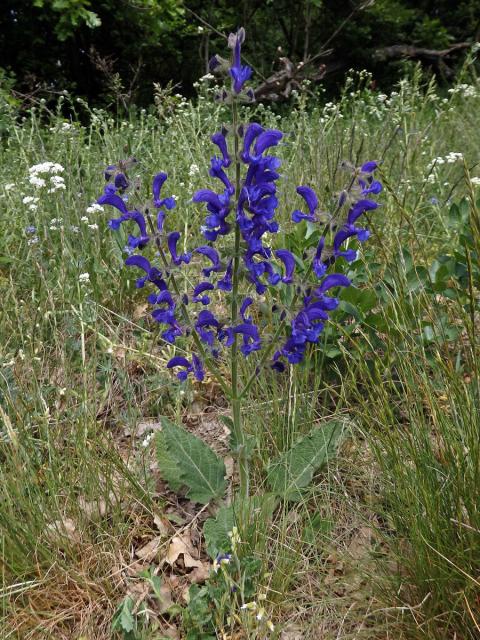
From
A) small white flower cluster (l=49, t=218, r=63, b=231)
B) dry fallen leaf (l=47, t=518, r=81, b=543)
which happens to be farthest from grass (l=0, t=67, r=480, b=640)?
small white flower cluster (l=49, t=218, r=63, b=231)

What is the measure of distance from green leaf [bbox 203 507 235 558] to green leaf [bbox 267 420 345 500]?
0.19m

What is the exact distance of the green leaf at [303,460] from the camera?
6.48 ft

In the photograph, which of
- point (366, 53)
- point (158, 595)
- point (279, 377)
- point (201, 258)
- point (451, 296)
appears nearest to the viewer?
Answer: point (158, 595)

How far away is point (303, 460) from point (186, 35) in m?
8.15

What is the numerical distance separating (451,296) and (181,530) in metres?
1.37

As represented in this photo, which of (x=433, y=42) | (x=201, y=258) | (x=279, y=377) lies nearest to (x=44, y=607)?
(x=279, y=377)

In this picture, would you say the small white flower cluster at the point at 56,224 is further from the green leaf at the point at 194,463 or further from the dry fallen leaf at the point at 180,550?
the dry fallen leaf at the point at 180,550

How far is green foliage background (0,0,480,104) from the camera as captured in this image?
7242 mm

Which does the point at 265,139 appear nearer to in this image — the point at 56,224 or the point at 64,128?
the point at 56,224

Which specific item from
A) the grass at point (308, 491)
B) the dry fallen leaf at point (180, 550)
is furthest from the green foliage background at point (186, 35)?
the dry fallen leaf at point (180, 550)

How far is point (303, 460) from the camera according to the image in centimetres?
202

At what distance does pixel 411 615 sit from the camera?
1549 mm

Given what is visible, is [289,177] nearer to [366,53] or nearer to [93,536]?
[93,536]

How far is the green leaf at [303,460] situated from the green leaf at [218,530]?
0.61 feet
